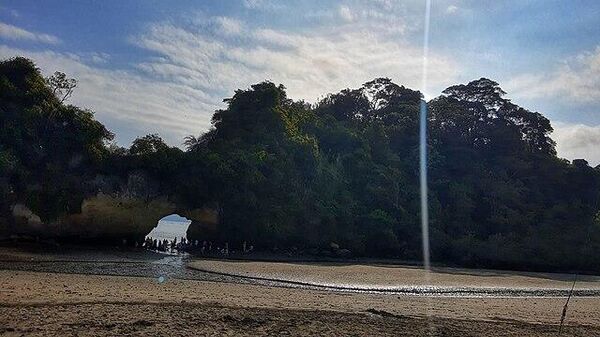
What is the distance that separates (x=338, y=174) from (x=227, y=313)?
126 ft

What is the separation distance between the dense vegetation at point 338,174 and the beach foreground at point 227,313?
19295 millimetres

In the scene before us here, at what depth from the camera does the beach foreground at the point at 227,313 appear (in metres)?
9.35

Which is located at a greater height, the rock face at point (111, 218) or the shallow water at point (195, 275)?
the rock face at point (111, 218)

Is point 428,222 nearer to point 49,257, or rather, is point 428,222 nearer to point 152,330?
point 49,257

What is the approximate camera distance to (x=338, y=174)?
48.8 metres

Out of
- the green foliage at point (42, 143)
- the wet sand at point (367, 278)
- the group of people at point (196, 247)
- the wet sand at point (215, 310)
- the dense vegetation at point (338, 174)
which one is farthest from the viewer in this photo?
the group of people at point (196, 247)

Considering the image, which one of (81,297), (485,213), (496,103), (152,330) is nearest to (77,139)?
(81,297)

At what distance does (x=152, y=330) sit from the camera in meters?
9.07

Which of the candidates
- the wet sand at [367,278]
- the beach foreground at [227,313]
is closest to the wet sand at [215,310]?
the beach foreground at [227,313]

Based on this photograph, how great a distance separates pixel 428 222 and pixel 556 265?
1265 cm

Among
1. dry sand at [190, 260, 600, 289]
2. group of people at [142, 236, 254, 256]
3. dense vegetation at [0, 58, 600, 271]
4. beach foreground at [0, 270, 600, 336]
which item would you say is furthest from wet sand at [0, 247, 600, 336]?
group of people at [142, 236, 254, 256]

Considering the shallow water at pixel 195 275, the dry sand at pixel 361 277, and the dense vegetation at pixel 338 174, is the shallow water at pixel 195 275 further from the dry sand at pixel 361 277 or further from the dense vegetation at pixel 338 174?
the dense vegetation at pixel 338 174

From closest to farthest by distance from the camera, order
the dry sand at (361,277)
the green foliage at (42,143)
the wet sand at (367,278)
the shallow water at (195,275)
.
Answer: the shallow water at (195,275) → the wet sand at (367,278) → the dry sand at (361,277) → the green foliage at (42,143)

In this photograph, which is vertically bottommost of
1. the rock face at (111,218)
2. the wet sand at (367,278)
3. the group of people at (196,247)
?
the wet sand at (367,278)
